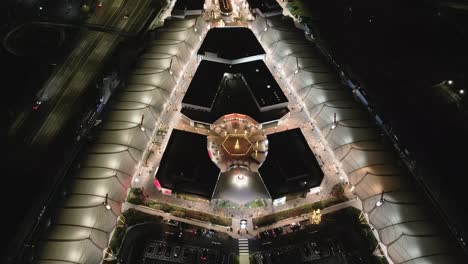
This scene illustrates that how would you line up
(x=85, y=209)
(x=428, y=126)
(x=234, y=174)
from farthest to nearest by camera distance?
(x=428, y=126)
(x=234, y=174)
(x=85, y=209)

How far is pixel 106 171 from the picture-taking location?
37469 mm

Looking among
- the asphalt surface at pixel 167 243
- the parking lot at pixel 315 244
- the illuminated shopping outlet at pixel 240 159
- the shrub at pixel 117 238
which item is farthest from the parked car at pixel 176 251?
the parking lot at pixel 315 244

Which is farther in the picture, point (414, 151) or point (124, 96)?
point (124, 96)

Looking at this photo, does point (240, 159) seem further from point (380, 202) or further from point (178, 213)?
point (380, 202)

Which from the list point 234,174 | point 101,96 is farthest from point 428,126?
point 101,96

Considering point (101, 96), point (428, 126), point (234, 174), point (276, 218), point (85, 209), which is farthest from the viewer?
point (101, 96)

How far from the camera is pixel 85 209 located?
34156mm

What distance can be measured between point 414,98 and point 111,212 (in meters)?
44.1

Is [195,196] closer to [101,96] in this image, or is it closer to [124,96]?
[124,96]

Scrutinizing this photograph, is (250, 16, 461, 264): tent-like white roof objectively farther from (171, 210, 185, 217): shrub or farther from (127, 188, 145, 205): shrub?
(127, 188, 145, 205): shrub

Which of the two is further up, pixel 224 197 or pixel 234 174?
pixel 234 174

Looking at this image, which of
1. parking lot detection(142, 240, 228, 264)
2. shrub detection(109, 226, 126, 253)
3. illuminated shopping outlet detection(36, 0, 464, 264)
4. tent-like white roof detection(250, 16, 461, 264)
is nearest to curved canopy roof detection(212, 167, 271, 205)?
illuminated shopping outlet detection(36, 0, 464, 264)

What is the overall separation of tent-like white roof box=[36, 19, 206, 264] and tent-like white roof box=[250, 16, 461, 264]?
70.8ft

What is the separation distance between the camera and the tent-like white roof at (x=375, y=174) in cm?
3219
